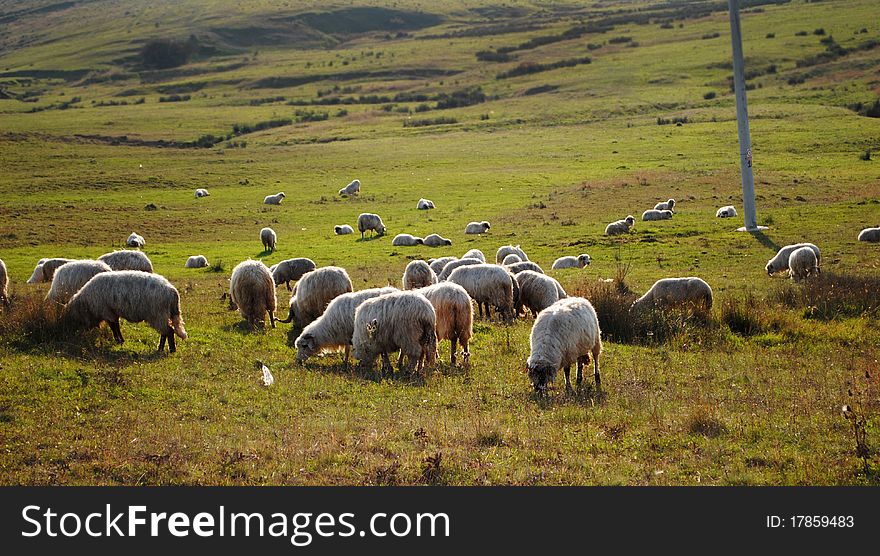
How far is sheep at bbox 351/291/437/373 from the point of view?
13.1 meters

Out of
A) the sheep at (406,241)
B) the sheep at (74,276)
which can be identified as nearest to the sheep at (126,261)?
the sheep at (74,276)

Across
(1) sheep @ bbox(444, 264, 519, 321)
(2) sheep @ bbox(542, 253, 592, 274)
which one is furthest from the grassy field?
(1) sheep @ bbox(444, 264, 519, 321)

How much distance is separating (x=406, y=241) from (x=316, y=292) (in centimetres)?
1477

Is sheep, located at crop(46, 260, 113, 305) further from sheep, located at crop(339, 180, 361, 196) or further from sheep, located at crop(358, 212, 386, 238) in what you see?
sheep, located at crop(339, 180, 361, 196)

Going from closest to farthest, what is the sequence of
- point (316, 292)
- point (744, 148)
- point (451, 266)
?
point (316, 292)
point (451, 266)
point (744, 148)

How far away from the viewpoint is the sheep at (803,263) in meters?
21.9

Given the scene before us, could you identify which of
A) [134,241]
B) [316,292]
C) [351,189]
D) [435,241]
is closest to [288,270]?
[316,292]

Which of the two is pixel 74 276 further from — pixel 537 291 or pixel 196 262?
pixel 196 262

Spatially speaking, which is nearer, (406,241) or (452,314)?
(452,314)

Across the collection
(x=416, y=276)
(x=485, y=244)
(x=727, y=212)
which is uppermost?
(x=416, y=276)

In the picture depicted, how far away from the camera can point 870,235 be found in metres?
26.1

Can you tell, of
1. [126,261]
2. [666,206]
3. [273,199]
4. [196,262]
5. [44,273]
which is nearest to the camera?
[126,261]

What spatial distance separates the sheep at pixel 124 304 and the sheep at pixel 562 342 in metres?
5.96
